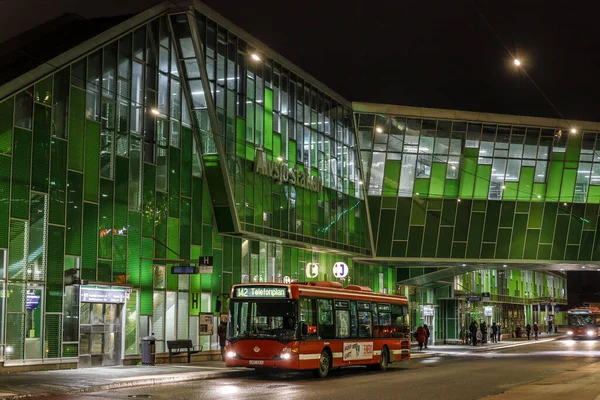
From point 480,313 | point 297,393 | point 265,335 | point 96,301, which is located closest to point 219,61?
point 96,301

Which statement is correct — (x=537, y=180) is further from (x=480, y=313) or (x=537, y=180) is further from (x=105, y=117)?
(x=105, y=117)

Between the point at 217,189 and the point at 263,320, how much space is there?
1068 centimetres

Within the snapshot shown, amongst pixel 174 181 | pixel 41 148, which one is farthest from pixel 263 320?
pixel 174 181

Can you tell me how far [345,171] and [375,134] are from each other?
344 cm

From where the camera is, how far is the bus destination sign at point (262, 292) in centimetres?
2507

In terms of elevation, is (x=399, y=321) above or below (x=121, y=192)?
below

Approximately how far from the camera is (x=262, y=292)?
2527cm

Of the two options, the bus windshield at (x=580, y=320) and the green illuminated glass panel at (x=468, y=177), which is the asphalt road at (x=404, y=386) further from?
the bus windshield at (x=580, y=320)

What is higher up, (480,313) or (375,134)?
(375,134)

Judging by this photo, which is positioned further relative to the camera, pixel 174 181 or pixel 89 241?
pixel 174 181

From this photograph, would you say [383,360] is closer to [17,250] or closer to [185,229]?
[185,229]

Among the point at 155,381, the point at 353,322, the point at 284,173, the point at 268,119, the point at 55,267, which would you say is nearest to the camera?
the point at 155,381

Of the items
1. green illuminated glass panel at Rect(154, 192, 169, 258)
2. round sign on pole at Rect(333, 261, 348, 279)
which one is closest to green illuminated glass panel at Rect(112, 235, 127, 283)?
green illuminated glass panel at Rect(154, 192, 169, 258)

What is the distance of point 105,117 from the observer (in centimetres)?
2870
